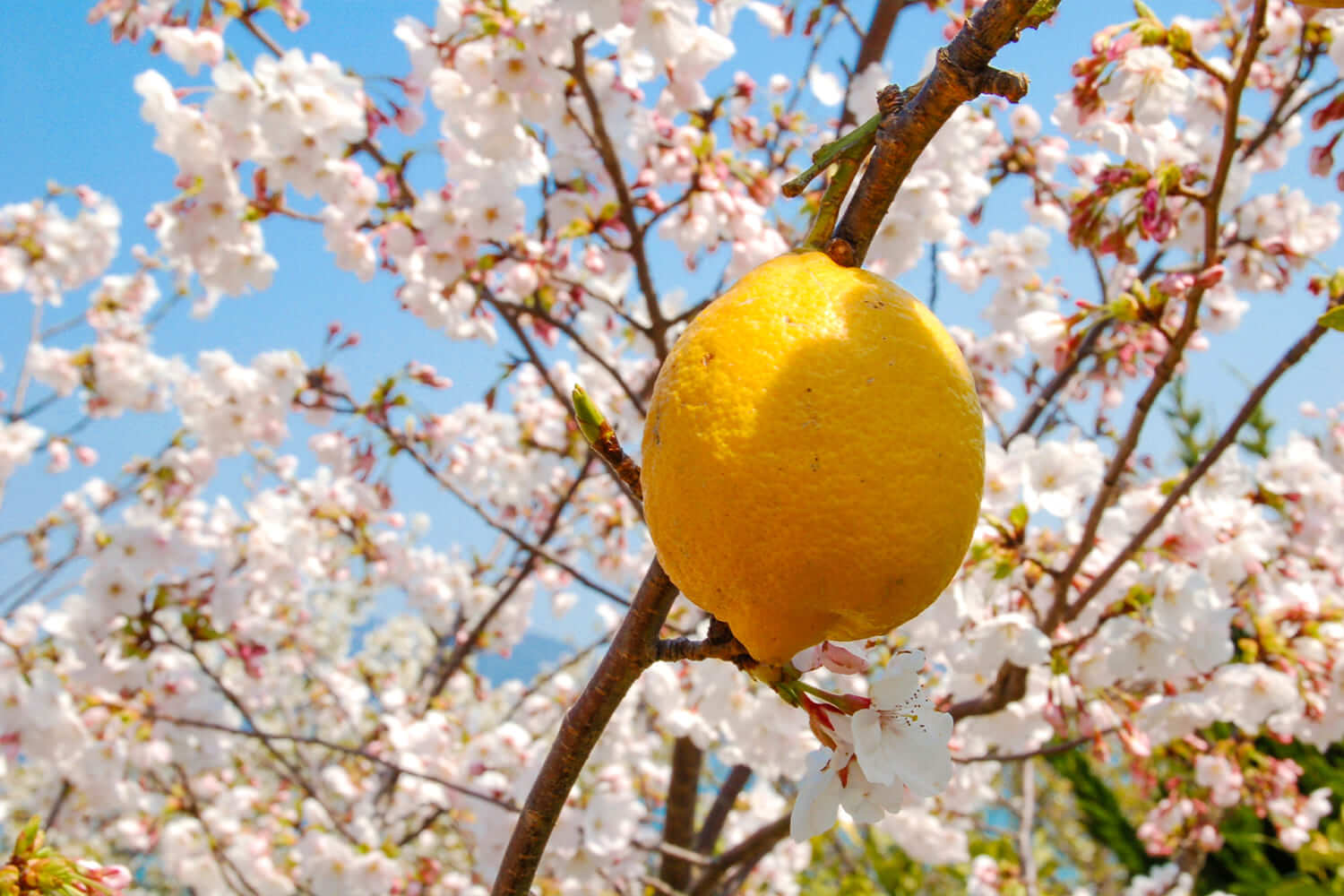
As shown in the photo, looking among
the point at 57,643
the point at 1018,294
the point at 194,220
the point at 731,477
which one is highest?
the point at 1018,294

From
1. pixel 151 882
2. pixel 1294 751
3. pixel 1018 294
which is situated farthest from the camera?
pixel 151 882

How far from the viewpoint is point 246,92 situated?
2521mm

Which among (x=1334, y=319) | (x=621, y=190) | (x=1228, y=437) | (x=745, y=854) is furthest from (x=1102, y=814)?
(x=1334, y=319)

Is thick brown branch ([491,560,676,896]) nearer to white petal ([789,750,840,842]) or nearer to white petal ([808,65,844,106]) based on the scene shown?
white petal ([789,750,840,842])

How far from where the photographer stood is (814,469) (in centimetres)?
50

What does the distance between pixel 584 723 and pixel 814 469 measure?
1.10ft

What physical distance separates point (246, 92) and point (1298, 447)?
4.01m

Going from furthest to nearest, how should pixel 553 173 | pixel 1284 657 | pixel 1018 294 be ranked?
pixel 1018 294 → pixel 553 173 → pixel 1284 657

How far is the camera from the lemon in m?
0.50

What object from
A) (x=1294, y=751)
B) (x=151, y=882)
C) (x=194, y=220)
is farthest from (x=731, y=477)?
(x=151, y=882)

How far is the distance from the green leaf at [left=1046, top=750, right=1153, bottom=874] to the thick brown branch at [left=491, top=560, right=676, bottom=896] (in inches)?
302

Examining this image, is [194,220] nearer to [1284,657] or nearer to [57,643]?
[57,643]

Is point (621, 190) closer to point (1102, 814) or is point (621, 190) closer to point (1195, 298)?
point (1195, 298)

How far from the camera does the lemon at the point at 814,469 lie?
50cm
